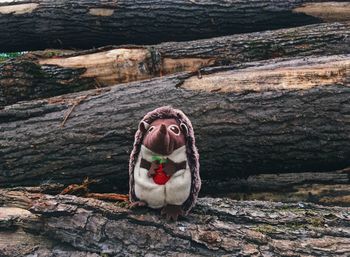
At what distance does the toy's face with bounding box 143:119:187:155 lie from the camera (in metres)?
2.15

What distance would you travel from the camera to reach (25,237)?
2.49m

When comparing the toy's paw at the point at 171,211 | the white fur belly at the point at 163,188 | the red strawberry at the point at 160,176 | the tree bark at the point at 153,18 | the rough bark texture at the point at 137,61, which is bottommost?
the toy's paw at the point at 171,211

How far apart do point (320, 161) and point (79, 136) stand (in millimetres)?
1505

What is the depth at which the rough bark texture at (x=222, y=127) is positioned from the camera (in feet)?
10.2

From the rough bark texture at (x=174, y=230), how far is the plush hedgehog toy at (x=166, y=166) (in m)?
0.09

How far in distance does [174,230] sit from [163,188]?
0.67 ft

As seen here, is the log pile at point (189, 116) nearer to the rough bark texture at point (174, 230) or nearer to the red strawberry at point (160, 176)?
the rough bark texture at point (174, 230)

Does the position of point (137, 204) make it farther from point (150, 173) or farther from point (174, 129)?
point (174, 129)

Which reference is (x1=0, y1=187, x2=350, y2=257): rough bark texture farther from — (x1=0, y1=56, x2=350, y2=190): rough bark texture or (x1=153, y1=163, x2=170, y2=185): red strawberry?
(x1=0, y1=56, x2=350, y2=190): rough bark texture

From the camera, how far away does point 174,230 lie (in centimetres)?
233

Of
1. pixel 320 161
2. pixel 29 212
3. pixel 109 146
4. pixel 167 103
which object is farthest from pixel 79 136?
pixel 320 161

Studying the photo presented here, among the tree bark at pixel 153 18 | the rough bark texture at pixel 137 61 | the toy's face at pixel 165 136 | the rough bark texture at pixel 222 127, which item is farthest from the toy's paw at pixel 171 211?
the tree bark at pixel 153 18

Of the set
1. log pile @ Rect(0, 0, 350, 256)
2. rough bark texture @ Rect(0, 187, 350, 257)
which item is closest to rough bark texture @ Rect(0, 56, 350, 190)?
log pile @ Rect(0, 0, 350, 256)

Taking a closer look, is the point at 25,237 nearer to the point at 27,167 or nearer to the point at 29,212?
the point at 29,212
